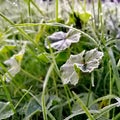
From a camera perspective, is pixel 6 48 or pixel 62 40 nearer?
pixel 62 40

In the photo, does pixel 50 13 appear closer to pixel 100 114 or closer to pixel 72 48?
pixel 72 48

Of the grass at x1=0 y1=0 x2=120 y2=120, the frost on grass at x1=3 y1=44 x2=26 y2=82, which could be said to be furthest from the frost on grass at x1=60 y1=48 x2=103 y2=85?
the frost on grass at x1=3 y1=44 x2=26 y2=82

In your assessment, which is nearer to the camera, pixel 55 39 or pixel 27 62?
pixel 55 39

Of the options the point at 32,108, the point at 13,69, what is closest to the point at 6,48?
the point at 13,69

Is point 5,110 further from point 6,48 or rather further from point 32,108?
point 6,48

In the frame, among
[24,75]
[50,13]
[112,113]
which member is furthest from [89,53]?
[50,13]

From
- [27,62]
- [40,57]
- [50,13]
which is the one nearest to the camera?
[40,57]
